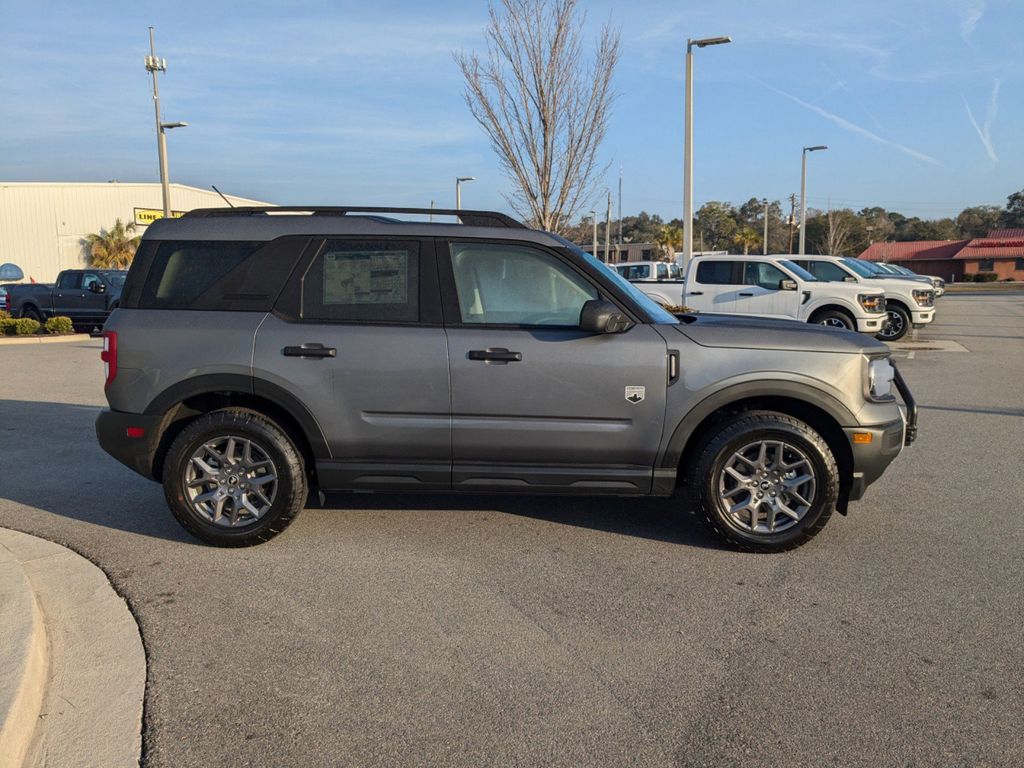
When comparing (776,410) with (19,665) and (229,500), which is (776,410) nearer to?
(229,500)

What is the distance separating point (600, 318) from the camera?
4770 millimetres

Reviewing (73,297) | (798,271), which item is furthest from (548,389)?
(73,297)

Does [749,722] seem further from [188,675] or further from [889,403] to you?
[889,403]

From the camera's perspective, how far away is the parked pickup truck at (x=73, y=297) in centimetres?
2303

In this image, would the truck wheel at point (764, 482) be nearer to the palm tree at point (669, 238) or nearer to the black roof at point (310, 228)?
the black roof at point (310, 228)

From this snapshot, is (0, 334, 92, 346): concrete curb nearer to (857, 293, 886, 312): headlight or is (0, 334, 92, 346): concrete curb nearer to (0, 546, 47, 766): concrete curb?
(857, 293, 886, 312): headlight

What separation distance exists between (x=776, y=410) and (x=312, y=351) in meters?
2.76

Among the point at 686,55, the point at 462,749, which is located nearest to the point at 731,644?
the point at 462,749

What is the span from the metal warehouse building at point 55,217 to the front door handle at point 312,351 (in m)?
44.7

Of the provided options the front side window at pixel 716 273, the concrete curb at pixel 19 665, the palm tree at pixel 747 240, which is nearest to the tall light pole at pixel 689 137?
the front side window at pixel 716 273

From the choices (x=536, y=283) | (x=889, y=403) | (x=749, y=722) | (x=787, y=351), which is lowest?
(x=749, y=722)

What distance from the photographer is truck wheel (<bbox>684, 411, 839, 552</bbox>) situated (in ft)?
16.0

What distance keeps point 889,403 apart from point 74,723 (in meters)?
4.42

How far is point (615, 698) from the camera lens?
3.32 meters
